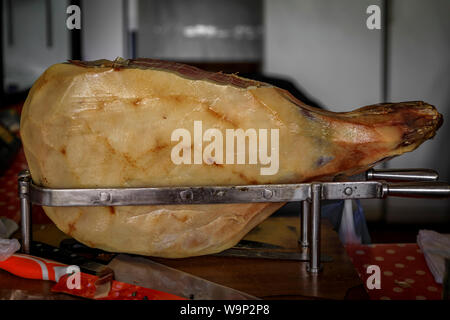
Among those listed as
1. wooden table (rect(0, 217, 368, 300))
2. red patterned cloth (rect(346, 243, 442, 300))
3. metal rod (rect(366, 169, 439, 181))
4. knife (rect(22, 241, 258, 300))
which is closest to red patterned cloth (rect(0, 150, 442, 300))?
red patterned cloth (rect(346, 243, 442, 300))

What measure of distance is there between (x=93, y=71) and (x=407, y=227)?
243 centimetres

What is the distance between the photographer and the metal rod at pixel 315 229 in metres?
0.91

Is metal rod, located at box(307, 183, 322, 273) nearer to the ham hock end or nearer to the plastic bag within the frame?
the ham hock end

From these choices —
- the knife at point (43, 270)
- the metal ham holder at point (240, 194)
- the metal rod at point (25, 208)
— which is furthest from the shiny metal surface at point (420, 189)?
the metal rod at point (25, 208)

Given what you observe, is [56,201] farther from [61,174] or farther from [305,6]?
[305,6]

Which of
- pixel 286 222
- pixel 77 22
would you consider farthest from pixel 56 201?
pixel 286 222

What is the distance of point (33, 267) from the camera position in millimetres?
932

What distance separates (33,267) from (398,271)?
75 centimetres

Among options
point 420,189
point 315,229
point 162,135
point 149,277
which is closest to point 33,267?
point 149,277

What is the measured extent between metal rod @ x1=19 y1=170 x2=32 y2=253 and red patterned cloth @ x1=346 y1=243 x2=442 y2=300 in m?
0.67

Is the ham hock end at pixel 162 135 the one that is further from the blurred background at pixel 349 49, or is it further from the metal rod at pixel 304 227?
the blurred background at pixel 349 49

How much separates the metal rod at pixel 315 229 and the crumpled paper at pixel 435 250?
293mm

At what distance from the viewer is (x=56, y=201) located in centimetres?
89
